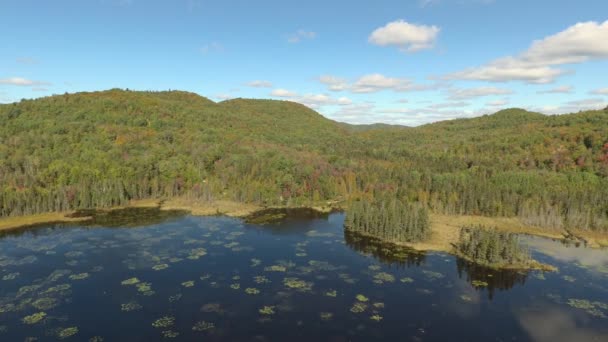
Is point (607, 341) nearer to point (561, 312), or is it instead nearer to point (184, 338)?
point (561, 312)

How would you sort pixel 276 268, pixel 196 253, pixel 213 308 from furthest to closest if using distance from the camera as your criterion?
pixel 196 253, pixel 276 268, pixel 213 308

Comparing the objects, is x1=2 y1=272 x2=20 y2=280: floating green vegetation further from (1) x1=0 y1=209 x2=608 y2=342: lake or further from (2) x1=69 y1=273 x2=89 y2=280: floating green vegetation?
(2) x1=69 y1=273 x2=89 y2=280: floating green vegetation

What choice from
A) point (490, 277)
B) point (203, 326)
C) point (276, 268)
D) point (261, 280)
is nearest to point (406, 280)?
point (490, 277)

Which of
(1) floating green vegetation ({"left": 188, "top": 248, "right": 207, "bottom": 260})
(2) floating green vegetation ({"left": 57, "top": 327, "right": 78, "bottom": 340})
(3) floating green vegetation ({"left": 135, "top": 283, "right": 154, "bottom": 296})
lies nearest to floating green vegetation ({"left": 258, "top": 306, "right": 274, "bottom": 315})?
(3) floating green vegetation ({"left": 135, "top": 283, "right": 154, "bottom": 296})

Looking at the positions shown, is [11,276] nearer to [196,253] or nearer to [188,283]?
[188,283]

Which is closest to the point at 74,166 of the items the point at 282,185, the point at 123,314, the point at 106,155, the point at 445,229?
the point at 106,155
